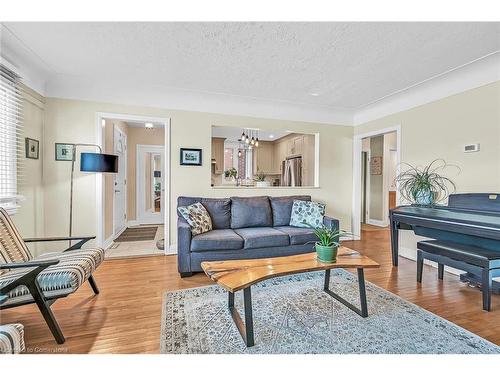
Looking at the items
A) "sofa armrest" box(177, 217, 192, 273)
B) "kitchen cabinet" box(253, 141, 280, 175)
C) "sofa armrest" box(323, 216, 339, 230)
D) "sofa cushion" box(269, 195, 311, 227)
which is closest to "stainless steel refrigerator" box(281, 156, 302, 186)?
"kitchen cabinet" box(253, 141, 280, 175)

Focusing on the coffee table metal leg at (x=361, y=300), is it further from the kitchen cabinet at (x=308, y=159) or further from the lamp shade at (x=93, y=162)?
the kitchen cabinet at (x=308, y=159)

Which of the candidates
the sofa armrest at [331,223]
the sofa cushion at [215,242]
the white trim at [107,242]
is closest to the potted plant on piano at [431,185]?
the sofa armrest at [331,223]

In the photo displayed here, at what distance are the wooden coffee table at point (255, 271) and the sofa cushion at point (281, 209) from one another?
61.5 inches

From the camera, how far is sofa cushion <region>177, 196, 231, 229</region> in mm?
3512

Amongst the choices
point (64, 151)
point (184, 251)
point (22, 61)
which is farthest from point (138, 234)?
point (22, 61)

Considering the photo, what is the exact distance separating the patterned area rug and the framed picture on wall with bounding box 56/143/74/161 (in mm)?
2484

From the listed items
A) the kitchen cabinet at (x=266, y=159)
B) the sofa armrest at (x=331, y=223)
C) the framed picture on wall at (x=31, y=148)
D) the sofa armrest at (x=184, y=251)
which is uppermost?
the kitchen cabinet at (x=266, y=159)

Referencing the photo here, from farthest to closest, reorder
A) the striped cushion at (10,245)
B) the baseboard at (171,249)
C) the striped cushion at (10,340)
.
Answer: the baseboard at (171,249) → the striped cushion at (10,245) → the striped cushion at (10,340)

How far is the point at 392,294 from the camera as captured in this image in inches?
94.4

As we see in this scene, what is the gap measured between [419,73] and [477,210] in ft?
5.77

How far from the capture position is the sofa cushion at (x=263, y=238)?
9.99 feet

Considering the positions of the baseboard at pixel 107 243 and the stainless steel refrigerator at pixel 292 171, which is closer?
the baseboard at pixel 107 243
